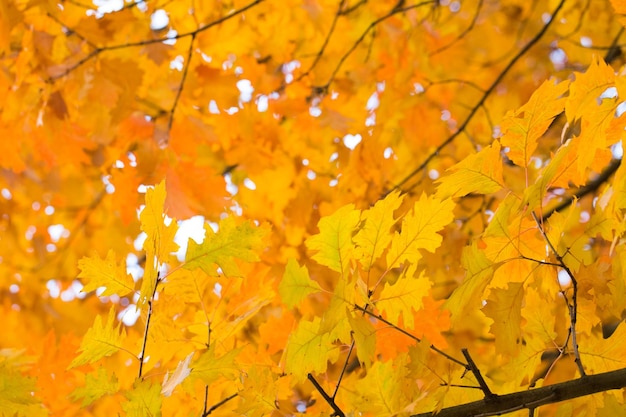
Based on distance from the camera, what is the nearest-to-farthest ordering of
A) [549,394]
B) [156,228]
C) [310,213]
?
[549,394], [156,228], [310,213]

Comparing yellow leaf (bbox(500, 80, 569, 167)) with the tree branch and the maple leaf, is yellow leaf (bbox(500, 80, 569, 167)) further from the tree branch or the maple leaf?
the maple leaf

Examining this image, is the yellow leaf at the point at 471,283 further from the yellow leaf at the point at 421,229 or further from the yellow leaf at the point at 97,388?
the yellow leaf at the point at 97,388

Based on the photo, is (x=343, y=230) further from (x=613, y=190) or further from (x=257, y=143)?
(x=257, y=143)

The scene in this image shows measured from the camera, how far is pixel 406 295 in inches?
25.3

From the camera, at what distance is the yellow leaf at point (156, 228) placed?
0.62 metres

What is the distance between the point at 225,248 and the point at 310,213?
42.0 inches

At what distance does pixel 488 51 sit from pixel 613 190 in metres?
2.51

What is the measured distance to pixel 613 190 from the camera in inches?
23.6

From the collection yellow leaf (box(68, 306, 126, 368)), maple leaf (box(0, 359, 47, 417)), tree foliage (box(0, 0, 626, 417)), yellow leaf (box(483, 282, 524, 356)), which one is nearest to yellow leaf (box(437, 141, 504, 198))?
tree foliage (box(0, 0, 626, 417))

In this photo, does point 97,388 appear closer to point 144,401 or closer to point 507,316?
point 144,401

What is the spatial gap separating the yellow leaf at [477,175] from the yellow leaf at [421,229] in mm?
15

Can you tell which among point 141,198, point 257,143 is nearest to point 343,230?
point 141,198

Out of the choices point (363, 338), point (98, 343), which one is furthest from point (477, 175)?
point (98, 343)

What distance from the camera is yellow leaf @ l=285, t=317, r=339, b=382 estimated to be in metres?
0.61
